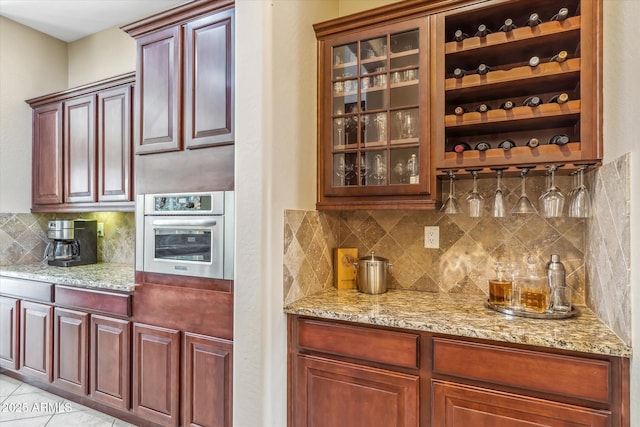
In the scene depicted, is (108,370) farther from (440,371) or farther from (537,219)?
(537,219)

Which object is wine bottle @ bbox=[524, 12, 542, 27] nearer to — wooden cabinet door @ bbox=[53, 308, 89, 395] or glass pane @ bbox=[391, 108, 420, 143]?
glass pane @ bbox=[391, 108, 420, 143]

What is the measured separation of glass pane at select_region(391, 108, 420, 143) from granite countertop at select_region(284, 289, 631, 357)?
32.5 inches

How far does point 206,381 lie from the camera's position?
194cm

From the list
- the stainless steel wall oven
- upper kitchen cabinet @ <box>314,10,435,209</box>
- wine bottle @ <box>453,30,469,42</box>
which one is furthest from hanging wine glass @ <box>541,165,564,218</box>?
the stainless steel wall oven

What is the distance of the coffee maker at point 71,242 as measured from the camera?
304 cm

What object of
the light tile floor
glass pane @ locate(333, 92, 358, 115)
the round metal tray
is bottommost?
the light tile floor

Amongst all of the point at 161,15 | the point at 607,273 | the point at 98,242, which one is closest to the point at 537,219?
the point at 607,273

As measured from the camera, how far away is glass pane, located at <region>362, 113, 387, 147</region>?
193cm

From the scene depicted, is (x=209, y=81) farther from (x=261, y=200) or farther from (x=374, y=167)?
(x=374, y=167)

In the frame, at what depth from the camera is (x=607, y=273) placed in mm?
1448

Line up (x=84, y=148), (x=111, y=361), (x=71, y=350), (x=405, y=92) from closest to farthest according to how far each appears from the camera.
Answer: (x=405, y=92) < (x=111, y=361) < (x=71, y=350) < (x=84, y=148)

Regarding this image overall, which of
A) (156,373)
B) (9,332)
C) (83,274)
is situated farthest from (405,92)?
(9,332)

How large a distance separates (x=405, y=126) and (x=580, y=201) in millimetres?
839

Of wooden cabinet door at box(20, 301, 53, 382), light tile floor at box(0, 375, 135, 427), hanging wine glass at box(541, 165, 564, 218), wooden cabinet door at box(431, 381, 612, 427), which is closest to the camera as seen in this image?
wooden cabinet door at box(431, 381, 612, 427)
